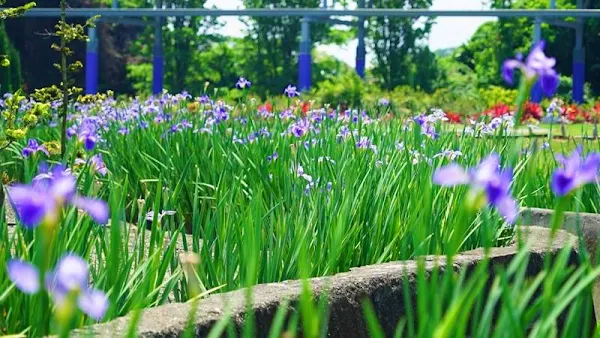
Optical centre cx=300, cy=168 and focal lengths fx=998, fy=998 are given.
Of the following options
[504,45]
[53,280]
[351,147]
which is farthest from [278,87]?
[53,280]

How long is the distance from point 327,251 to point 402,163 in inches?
38.9

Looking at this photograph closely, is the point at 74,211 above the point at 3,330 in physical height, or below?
above

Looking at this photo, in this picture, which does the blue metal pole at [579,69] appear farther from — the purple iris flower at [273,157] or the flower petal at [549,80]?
the flower petal at [549,80]

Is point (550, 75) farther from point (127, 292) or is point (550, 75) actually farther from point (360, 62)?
point (360, 62)

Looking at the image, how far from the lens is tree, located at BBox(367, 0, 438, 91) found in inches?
1490

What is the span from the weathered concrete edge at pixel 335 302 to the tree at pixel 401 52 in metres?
34.7

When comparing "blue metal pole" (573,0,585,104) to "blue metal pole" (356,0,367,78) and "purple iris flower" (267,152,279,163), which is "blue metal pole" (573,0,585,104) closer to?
"blue metal pole" (356,0,367,78)

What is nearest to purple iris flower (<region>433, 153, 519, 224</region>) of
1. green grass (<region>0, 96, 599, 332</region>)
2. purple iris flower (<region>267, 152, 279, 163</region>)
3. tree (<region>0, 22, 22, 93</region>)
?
green grass (<region>0, 96, 599, 332</region>)

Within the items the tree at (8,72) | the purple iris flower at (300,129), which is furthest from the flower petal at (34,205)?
the tree at (8,72)

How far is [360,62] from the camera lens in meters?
30.8

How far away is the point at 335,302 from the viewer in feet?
7.68

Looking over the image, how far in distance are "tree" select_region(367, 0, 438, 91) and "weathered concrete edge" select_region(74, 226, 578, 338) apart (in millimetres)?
34701

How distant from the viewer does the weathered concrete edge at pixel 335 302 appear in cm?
189

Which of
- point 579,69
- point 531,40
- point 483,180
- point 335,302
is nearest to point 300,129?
point 335,302
